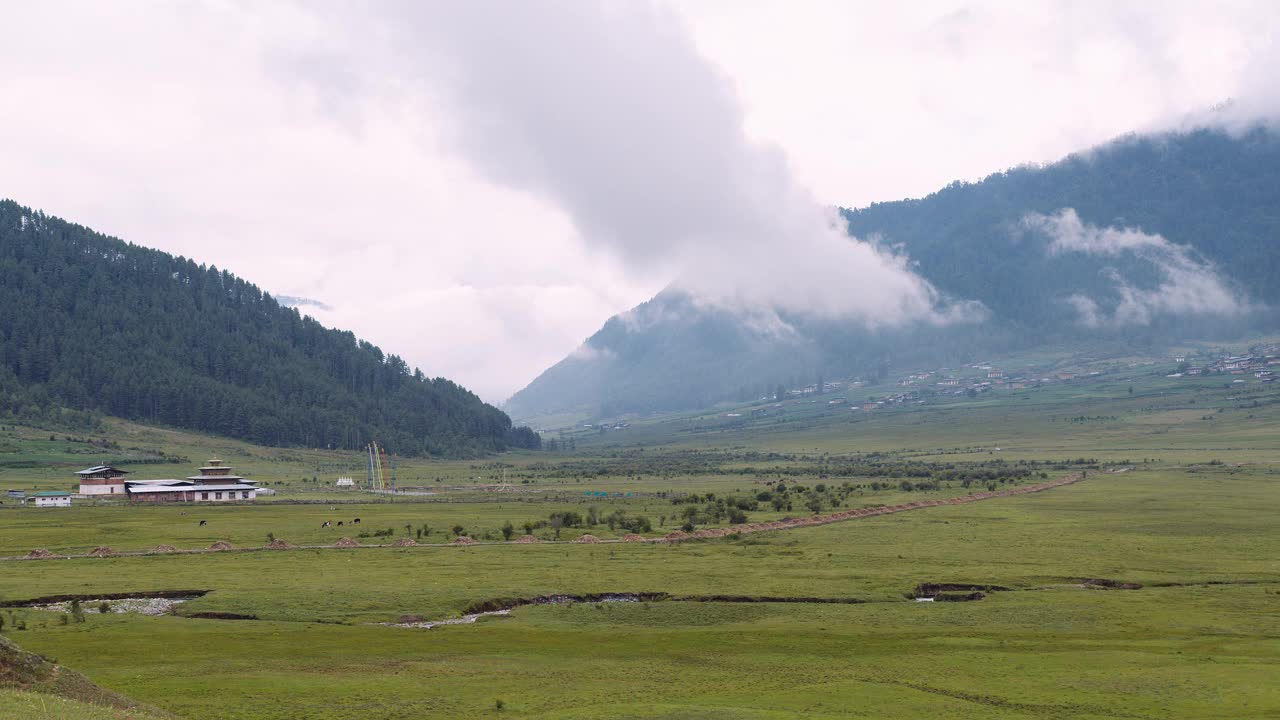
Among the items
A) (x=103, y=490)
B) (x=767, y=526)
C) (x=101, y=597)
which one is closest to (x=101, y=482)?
(x=103, y=490)

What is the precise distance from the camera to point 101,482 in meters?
145

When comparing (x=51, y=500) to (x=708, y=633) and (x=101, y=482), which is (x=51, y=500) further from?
(x=708, y=633)

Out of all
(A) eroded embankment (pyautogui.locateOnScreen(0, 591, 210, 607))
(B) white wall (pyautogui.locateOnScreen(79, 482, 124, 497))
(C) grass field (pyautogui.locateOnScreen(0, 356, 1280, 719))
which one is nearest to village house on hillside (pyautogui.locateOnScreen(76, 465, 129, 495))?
(B) white wall (pyautogui.locateOnScreen(79, 482, 124, 497))

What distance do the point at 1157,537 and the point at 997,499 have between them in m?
38.1

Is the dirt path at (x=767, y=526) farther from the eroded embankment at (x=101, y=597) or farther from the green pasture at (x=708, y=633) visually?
the eroded embankment at (x=101, y=597)

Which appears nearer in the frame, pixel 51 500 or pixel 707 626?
pixel 707 626

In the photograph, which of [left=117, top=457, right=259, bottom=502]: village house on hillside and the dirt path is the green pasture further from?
[left=117, top=457, right=259, bottom=502]: village house on hillside

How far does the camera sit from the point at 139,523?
105 m

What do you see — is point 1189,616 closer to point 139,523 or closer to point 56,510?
point 139,523

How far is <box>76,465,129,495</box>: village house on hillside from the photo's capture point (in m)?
143

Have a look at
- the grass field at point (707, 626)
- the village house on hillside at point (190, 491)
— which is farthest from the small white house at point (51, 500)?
the grass field at point (707, 626)

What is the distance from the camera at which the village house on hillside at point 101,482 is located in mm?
143125

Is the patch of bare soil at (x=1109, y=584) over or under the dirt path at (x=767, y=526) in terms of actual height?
under

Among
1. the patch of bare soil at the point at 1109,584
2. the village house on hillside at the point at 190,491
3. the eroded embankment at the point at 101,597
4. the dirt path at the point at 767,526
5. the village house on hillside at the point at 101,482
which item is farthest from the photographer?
the village house on hillside at the point at 101,482
